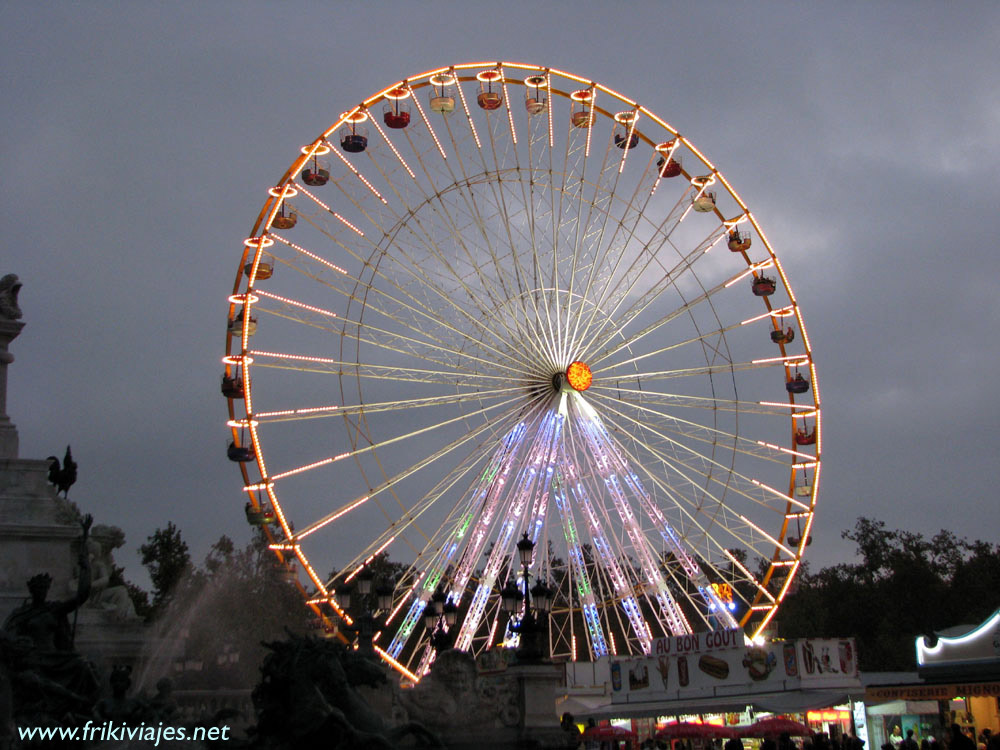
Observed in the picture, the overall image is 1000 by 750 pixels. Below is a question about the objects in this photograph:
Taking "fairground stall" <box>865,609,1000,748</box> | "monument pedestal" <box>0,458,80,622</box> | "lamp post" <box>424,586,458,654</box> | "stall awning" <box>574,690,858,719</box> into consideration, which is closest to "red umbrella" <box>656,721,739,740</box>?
"stall awning" <box>574,690,858,719</box>

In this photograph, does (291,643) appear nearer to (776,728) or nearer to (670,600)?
(776,728)

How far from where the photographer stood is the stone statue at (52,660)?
1159cm

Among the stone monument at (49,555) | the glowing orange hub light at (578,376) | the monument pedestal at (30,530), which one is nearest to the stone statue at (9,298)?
the stone monument at (49,555)

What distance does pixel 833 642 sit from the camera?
77.3ft

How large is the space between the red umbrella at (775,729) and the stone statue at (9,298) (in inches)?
606

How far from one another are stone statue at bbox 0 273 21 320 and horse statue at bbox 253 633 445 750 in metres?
6.81

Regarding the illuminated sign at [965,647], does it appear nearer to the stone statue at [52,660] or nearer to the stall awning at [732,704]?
the stall awning at [732,704]

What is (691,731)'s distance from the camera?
23625 millimetres

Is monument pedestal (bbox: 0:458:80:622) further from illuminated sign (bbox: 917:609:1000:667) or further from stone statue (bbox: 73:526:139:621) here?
illuminated sign (bbox: 917:609:1000:667)

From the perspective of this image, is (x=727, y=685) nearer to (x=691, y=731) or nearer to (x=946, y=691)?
(x=691, y=731)

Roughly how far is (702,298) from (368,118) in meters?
9.66

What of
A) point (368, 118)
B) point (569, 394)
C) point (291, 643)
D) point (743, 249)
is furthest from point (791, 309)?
point (291, 643)

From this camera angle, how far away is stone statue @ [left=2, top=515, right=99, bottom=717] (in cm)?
1159

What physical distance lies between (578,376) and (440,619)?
8812 millimetres
